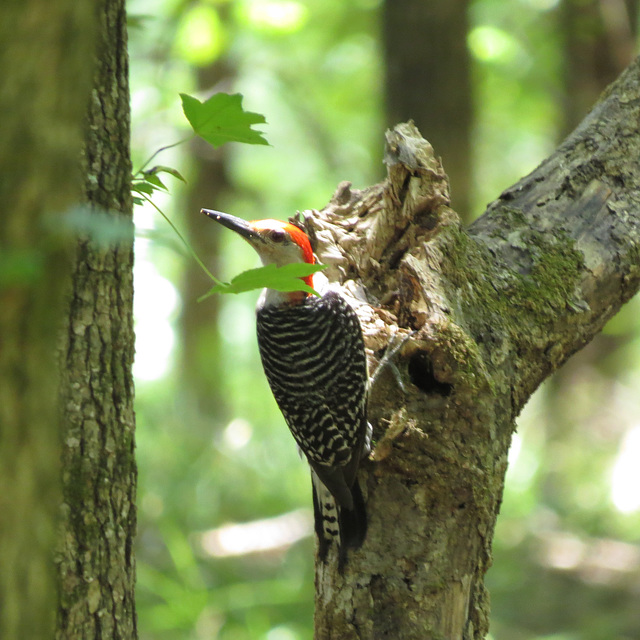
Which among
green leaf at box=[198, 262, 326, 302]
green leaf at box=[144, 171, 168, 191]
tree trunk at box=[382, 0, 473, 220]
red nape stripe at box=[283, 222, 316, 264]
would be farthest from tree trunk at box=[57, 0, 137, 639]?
tree trunk at box=[382, 0, 473, 220]

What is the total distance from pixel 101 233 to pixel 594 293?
2333 mm

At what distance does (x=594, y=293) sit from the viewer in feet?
9.23

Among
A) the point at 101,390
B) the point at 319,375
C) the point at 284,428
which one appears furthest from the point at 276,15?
the point at 284,428

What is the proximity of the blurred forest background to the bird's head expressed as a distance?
1.56 meters

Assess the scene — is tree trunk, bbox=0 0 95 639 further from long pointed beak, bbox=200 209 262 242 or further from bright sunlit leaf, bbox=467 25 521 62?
bright sunlit leaf, bbox=467 25 521 62

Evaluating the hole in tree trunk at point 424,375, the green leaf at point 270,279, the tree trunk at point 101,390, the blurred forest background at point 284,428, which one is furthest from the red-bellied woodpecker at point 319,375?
the blurred forest background at point 284,428

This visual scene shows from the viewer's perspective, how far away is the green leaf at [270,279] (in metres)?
1.35

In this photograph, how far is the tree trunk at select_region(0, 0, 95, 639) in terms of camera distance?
81 centimetres

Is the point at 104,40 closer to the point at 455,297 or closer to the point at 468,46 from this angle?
the point at 455,297

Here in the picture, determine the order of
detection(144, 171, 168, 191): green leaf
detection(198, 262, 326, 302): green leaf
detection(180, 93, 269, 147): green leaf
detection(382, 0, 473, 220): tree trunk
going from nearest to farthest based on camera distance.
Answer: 1. detection(198, 262, 326, 302): green leaf
2. detection(180, 93, 269, 147): green leaf
3. detection(144, 171, 168, 191): green leaf
4. detection(382, 0, 473, 220): tree trunk

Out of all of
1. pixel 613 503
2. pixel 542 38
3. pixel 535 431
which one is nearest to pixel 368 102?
pixel 542 38

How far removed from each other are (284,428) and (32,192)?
8.10m

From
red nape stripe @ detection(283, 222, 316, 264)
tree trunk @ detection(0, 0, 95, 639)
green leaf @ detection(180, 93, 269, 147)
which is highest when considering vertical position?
red nape stripe @ detection(283, 222, 316, 264)

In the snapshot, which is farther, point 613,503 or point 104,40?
point 613,503
